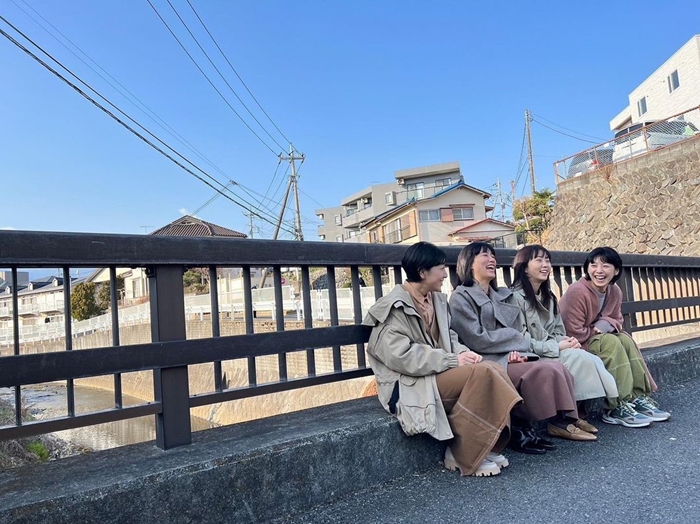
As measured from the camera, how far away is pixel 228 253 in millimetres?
2109

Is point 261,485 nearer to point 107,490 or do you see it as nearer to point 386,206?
point 107,490

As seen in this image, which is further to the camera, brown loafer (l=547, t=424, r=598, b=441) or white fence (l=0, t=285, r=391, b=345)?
white fence (l=0, t=285, r=391, b=345)

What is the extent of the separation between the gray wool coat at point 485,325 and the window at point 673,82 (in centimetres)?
2544

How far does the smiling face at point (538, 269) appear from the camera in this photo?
122 inches

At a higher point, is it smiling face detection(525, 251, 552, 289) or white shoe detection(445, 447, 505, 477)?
smiling face detection(525, 251, 552, 289)

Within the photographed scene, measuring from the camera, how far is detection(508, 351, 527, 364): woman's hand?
266cm

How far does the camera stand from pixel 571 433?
269cm

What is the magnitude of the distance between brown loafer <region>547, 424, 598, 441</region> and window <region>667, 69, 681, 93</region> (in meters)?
25.5

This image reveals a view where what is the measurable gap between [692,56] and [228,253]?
25858 mm

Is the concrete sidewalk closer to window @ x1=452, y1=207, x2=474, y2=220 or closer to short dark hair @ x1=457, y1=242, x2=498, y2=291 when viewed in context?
short dark hair @ x1=457, y1=242, x2=498, y2=291

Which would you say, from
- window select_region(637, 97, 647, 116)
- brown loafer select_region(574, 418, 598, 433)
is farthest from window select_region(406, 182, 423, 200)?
brown loafer select_region(574, 418, 598, 433)

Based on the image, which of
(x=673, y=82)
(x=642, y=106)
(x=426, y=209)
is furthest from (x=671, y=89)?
(x=426, y=209)

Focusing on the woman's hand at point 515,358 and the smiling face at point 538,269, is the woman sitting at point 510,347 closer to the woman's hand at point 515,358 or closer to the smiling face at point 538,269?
the woman's hand at point 515,358

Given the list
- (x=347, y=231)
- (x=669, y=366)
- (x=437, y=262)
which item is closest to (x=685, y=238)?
(x=669, y=366)
